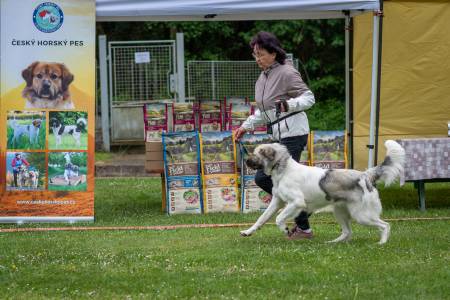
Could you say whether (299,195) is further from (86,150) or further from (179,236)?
(86,150)

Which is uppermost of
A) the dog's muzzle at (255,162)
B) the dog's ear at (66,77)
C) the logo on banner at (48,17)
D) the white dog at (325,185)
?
the logo on banner at (48,17)

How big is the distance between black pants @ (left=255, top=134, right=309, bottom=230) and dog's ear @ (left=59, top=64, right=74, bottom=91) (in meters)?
2.68

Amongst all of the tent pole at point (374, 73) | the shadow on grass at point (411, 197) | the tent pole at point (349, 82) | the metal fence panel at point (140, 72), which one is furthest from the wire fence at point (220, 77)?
the tent pole at point (374, 73)

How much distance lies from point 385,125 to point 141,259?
5540 millimetres

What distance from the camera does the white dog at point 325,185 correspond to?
24.6ft

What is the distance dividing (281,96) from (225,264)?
6.41ft

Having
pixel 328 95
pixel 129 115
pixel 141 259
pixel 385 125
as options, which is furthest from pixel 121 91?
pixel 141 259

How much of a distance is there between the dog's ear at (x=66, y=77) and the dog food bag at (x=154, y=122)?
6.92 ft

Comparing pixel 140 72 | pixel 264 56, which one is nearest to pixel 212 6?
pixel 264 56

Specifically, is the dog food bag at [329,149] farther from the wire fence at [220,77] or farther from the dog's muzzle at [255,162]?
the wire fence at [220,77]

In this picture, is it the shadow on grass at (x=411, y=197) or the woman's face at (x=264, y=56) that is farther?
the shadow on grass at (x=411, y=197)

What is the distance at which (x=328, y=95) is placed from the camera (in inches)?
861

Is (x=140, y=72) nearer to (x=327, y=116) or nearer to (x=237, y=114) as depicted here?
(x=327, y=116)

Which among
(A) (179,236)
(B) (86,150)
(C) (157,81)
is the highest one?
(C) (157,81)
